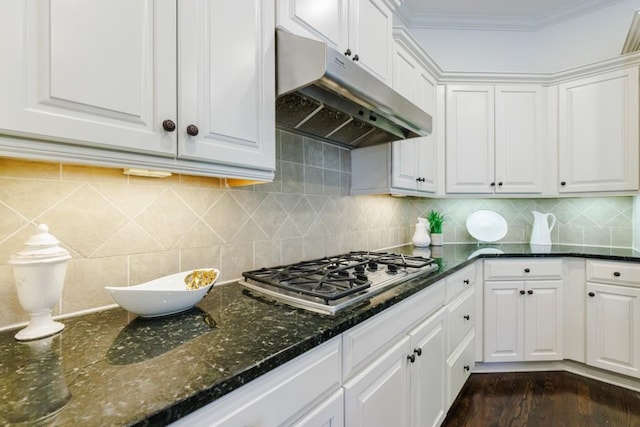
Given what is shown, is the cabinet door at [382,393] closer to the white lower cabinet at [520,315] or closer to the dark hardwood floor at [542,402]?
the dark hardwood floor at [542,402]

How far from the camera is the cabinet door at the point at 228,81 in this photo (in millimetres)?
852

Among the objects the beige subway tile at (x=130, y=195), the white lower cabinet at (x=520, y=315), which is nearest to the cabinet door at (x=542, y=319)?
the white lower cabinet at (x=520, y=315)

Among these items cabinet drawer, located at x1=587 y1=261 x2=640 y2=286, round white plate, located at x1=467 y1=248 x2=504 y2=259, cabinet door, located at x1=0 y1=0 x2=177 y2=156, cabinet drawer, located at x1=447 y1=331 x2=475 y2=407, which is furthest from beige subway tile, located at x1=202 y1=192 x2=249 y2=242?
cabinet drawer, located at x1=587 y1=261 x2=640 y2=286

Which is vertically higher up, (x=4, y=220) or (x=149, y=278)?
(x=4, y=220)

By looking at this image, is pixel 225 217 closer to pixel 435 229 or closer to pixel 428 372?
pixel 428 372

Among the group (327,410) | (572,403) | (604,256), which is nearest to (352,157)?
(327,410)

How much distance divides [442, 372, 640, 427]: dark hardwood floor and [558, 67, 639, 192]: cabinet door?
1.42 m

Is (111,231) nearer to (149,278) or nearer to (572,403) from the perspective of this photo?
(149,278)

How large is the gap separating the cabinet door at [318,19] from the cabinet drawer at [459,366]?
1.76m

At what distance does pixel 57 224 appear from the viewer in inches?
33.9

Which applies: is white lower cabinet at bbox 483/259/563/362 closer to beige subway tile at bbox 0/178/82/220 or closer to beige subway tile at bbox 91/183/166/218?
beige subway tile at bbox 91/183/166/218

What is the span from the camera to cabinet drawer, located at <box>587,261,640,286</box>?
194 centimetres

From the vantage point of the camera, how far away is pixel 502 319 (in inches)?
86.9

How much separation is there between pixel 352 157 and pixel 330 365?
1463mm
